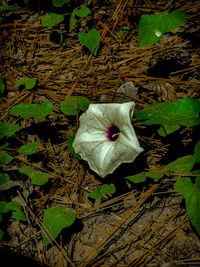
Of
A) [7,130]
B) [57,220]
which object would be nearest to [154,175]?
[57,220]

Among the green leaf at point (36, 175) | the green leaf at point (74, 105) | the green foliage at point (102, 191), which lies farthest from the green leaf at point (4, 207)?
the green leaf at point (74, 105)

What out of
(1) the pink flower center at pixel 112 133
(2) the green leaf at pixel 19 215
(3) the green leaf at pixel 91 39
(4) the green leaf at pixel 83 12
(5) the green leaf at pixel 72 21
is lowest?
(2) the green leaf at pixel 19 215

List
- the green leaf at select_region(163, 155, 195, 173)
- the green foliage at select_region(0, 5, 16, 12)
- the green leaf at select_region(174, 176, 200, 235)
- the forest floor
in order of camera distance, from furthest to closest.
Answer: the green foliage at select_region(0, 5, 16, 12) → the forest floor → the green leaf at select_region(163, 155, 195, 173) → the green leaf at select_region(174, 176, 200, 235)

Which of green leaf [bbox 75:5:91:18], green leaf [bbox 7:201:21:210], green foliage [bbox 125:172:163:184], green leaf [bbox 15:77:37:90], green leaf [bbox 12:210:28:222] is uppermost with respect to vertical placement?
green leaf [bbox 75:5:91:18]

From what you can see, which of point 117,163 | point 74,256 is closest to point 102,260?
point 74,256

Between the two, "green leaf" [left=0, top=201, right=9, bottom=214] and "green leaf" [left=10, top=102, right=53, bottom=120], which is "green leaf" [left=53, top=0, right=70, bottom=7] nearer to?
"green leaf" [left=10, top=102, right=53, bottom=120]

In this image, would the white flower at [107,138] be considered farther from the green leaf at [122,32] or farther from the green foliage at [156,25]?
the green leaf at [122,32]

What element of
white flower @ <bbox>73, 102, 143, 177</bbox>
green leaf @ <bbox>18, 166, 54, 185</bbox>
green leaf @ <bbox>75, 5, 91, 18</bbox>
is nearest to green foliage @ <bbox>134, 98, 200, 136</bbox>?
white flower @ <bbox>73, 102, 143, 177</bbox>
